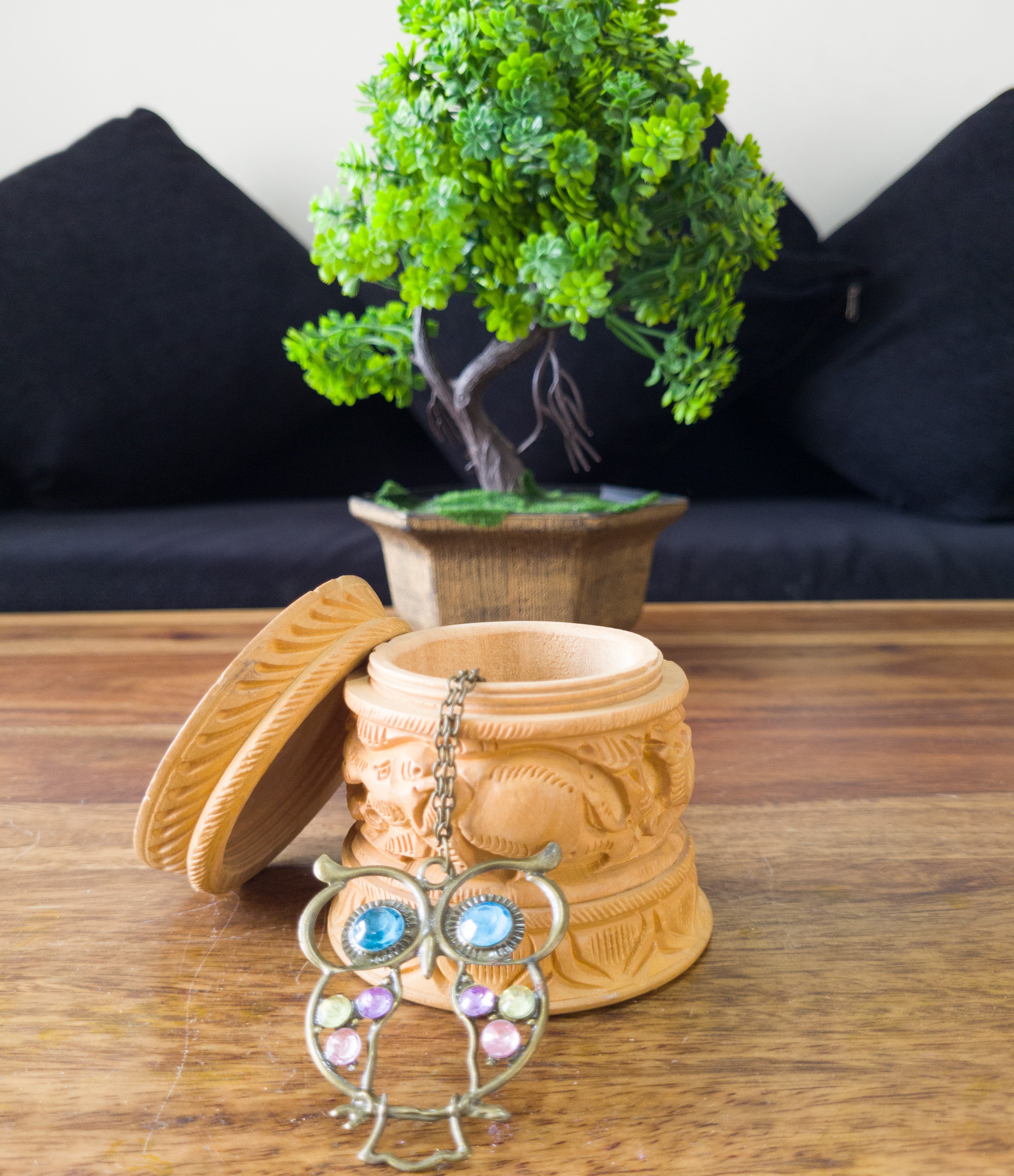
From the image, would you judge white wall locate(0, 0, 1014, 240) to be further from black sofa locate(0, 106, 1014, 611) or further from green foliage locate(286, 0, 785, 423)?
green foliage locate(286, 0, 785, 423)

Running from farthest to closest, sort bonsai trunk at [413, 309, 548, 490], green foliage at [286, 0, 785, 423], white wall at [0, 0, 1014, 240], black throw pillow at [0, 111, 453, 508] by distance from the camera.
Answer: white wall at [0, 0, 1014, 240], black throw pillow at [0, 111, 453, 508], bonsai trunk at [413, 309, 548, 490], green foliage at [286, 0, 785, 423]

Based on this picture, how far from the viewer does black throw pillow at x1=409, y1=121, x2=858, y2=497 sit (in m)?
1.62

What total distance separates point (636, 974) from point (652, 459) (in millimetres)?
1551

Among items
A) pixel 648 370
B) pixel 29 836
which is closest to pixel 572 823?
pixel 29 836

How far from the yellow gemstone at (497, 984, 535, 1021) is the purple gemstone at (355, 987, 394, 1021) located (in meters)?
0.04

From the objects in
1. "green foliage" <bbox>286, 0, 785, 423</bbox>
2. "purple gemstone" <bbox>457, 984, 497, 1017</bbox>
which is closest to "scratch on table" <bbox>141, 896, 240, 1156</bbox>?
"purple gemstone" <bbox>457, 984, 497, 1017</bbox>

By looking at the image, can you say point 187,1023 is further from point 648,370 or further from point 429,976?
point 648,370

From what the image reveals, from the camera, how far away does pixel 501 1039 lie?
317mm

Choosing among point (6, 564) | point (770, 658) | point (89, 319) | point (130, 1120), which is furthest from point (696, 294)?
point (89, 319)

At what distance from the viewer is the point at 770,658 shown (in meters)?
0.90

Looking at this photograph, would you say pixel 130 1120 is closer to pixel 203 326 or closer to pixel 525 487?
pixel 525 487

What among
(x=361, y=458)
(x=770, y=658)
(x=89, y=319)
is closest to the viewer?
(x=770, y=658)

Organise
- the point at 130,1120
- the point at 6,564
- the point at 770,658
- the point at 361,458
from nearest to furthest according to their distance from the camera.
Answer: the point at 130,1120
the point at 770,658
the point at 6,564
the point at 361,458

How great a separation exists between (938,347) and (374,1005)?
159cm
